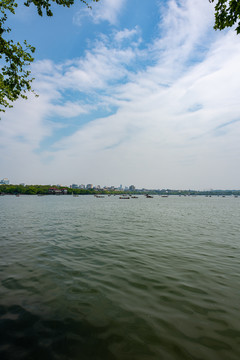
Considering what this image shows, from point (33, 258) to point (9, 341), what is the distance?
7474mm

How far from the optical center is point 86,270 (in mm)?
9609

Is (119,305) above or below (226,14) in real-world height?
below

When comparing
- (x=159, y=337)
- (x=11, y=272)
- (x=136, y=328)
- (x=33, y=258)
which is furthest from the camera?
(x=33, y=258)

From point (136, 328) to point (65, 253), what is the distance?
342 inches

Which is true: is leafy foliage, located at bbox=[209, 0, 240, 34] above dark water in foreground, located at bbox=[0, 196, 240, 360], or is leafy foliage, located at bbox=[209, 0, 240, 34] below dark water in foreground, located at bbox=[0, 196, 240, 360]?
above

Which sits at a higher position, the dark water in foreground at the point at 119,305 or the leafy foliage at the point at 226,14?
the leafy foliage at the point at 226,14

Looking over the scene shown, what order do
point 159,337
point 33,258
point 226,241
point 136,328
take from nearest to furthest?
1. point 159,337
2. point 136,328
3. point 33,258
4. point 226,241

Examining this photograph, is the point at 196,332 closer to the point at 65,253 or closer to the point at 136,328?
the point at 136,328

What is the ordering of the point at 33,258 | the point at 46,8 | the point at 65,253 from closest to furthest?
the point at 46,8
the point at 33,258
the point at 65,253

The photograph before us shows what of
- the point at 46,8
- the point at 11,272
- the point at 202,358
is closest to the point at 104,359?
the point at 202,358

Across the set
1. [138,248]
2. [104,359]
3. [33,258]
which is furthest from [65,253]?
[104,359]

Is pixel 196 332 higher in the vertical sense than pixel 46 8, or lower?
lower

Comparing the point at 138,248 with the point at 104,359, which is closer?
the point at 104,359

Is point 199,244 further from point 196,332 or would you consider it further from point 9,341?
point 9,341
